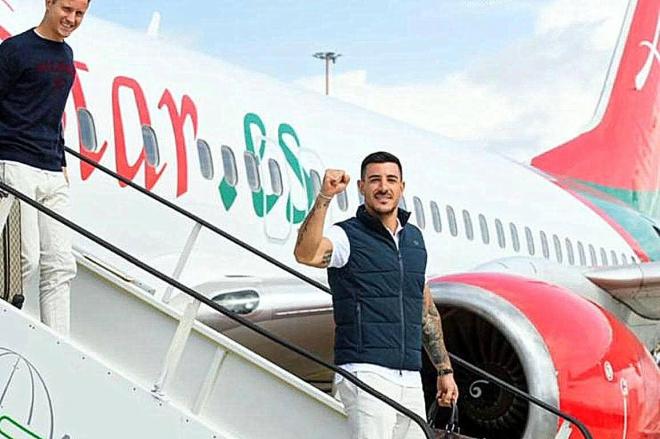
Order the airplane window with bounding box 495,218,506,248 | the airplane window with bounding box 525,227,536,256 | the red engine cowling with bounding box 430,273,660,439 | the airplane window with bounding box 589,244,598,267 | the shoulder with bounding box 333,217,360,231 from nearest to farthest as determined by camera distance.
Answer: the shoulder with bounding box 333,217,360,231 → the red engine cowling with bounding box 430,273,660,439 → the airplane window with bounding box 495,218,506,248 → the airplane window with bounding box 525,227,536,256 → the airplane window with bounding box 589,244,598,267

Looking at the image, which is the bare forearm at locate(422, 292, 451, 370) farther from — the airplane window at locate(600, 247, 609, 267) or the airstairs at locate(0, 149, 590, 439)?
the airplane window at locate(600, 247, 609, 267)

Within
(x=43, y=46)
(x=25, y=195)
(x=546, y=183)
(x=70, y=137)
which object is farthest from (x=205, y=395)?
(x=546, y=183)

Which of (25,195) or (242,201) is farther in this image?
(242,201)

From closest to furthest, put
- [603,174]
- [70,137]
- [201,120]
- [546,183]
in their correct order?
1. [70,137]
2. [201,120]
3. [546,183]
4. [603,174]

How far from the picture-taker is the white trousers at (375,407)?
3.68 m

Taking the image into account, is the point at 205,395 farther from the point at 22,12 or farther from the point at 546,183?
the point at 546,183

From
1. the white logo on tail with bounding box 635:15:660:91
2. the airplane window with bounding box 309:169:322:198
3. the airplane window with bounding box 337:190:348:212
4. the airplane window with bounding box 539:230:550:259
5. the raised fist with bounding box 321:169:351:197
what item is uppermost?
the white logo on tail with bounding box 635:15:660:91

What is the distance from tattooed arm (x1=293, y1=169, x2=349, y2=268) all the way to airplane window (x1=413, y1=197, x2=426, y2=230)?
18.8 feet

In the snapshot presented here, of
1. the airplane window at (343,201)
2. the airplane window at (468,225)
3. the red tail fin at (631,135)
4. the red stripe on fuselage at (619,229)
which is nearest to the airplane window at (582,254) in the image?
the red stripe on fuselage at (619,229)

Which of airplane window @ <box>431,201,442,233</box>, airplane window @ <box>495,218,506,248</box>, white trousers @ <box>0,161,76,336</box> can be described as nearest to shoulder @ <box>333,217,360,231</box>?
white trousers @ <box>0,161,76,336</box>

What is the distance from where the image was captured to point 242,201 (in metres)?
7.24

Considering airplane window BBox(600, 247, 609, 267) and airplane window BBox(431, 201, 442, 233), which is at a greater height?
airplane window BBox(431, 201, 442, 233)

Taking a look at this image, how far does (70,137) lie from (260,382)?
2197 millimetres

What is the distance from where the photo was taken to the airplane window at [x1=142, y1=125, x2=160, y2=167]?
6504 mm
